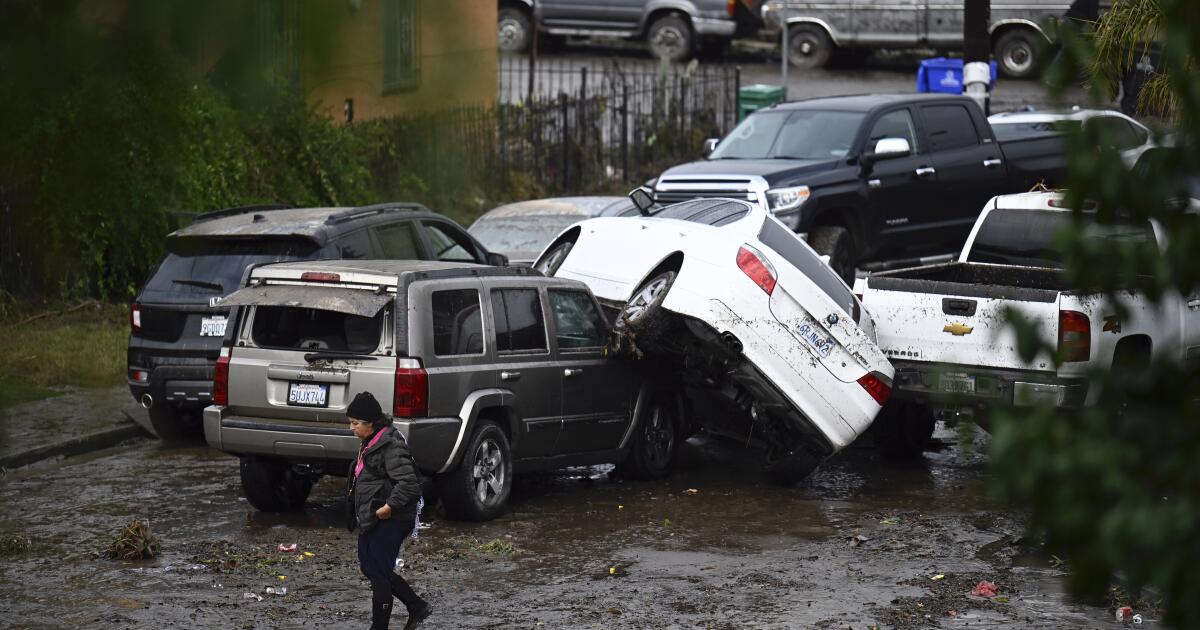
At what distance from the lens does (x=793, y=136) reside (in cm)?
1566

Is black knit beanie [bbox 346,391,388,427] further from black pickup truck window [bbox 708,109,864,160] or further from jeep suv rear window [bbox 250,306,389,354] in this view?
black pickup truck window [bbox 708,109,864,160]

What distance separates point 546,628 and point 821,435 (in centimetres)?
358

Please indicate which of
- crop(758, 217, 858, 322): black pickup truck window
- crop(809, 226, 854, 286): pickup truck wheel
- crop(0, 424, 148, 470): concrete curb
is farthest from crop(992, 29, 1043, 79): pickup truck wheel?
crop(0, 424, 148, 470): concrete curb

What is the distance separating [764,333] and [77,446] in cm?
596

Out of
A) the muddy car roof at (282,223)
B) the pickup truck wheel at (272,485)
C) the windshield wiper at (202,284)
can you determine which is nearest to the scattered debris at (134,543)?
the pickup truck wheel at (272,485)

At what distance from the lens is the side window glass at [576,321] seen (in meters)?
10.6

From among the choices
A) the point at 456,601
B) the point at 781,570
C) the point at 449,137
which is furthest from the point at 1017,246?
the point at 449,137

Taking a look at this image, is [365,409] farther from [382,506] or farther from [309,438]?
[309,438]

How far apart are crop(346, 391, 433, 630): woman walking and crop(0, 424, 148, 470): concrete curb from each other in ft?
14.9

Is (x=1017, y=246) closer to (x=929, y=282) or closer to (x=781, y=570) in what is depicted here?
(x=929, y=282)

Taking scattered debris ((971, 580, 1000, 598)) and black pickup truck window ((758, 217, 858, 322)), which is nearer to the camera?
scattered debris ((971, 580, 1000, 598))

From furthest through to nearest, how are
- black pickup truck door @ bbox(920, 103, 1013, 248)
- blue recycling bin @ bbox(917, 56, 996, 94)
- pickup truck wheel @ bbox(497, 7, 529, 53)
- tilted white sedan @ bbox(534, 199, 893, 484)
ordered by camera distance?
blue recycling bin @ bbox(917, 56, 996, 94) → black pickup truck door @ bbox(920, 103, 1013, 248) → tilted white sedan @ bbox(534, 199, 893, 484) → pickup truck wheel @ bbox(497, 7, 529, 53)

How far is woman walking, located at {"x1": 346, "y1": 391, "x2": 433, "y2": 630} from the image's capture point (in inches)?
290

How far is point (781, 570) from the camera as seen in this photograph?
8.62 m
